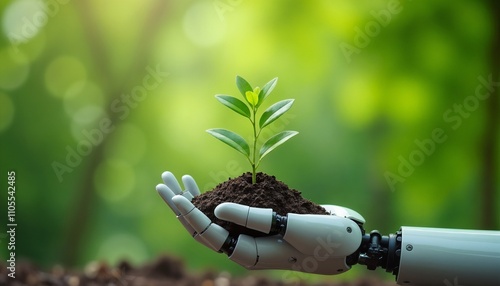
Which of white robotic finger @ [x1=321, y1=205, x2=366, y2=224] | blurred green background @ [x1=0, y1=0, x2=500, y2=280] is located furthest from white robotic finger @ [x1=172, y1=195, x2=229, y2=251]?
blurred green background @ [x1=0, y1=0, x2=500, y2=280]

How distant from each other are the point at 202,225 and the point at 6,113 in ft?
6.94

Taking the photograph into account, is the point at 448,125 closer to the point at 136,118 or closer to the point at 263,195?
the point at 136,118

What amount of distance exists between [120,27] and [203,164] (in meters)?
0.76

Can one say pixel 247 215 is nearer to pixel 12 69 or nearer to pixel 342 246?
pixel 342 246

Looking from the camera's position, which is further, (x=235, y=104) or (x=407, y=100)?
(x=407, y=100)

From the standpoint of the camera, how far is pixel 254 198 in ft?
3.71

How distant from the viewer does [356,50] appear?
2.91 metres

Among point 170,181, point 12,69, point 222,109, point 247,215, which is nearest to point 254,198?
point 247,215

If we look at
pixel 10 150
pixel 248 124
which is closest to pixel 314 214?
pixel 248 124

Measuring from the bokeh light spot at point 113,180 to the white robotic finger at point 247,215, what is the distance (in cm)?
195

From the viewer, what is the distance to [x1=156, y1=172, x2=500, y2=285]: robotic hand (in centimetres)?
106

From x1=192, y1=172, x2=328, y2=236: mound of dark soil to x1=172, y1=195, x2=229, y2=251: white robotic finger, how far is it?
39 mm

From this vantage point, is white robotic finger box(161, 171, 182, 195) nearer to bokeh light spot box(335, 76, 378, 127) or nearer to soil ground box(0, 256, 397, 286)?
soil ground box(0, 256, 397, 286)

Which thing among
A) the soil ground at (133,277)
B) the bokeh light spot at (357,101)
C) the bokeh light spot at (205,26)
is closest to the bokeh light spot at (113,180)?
the bokeh light spot at (205,26)
